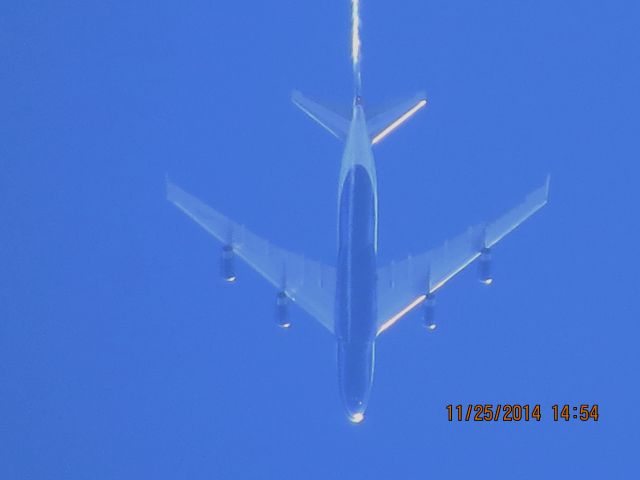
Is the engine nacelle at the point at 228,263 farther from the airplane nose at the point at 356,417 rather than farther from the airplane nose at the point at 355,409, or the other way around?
the airplane nose at the point at 356,417

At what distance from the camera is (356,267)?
157 feet

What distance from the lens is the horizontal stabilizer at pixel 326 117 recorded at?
49.5 metres

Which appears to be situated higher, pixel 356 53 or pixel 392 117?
pixel 356 53

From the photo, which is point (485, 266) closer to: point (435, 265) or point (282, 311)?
point (435, 265)

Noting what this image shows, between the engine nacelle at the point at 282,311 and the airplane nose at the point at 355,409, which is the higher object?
the engine nacelle at the point at 282,311

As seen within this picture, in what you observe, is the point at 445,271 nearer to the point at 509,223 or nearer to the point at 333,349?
the point at 509,223

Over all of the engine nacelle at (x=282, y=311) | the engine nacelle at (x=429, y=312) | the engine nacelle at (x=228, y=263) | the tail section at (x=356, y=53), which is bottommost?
the engine nacelle at (x=282, y=311)

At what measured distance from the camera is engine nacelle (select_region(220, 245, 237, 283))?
51.0m

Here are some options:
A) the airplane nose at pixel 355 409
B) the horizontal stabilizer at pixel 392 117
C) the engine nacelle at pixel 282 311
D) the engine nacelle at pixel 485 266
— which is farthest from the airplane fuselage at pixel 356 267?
the engine nacelle at pixel 485 266

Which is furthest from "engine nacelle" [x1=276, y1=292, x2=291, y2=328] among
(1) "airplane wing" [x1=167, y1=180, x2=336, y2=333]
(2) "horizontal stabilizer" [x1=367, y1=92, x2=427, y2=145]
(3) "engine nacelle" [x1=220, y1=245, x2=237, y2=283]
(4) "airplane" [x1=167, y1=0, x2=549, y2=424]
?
(2) "horizontal stabilizer" [x1=367, y1=92, x2=427, y2=145]

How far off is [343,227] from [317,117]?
5.15 m

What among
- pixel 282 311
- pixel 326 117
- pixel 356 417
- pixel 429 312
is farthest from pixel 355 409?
pixel 326 117

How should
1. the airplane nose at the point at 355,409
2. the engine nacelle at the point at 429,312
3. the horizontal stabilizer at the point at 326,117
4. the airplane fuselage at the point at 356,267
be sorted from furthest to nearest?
1. the airplane nose at the point at 355,409
2. the engine nacelle at the point at 429,312
3. the horizontal stabilizer at the point at 326,117
4. the airplane fuselage at the point at 356,267

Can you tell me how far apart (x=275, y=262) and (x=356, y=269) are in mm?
5538
